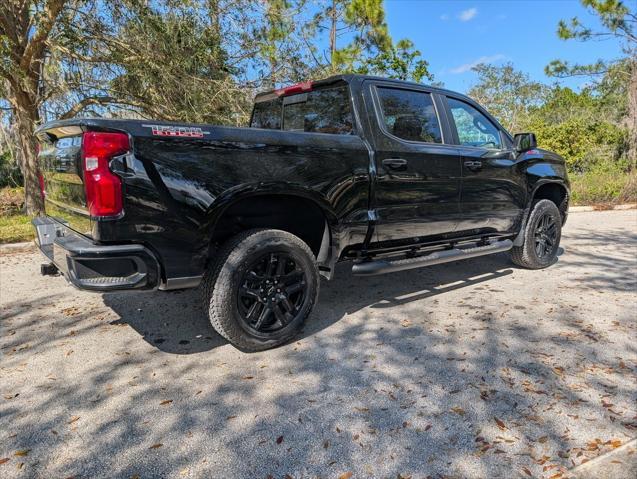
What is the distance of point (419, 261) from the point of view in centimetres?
400

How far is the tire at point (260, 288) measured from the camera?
3.03m

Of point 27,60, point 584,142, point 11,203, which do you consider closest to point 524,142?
point 27,60

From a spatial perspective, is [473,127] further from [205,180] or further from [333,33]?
[333,33]

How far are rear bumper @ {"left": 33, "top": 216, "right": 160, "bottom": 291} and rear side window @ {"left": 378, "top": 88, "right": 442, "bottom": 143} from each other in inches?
88.7

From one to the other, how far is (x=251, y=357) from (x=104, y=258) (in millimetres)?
1200

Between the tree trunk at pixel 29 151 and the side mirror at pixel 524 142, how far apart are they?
7.81 metres

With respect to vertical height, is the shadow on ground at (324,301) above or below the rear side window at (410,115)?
below

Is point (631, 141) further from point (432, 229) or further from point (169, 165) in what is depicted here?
point (169, 165)

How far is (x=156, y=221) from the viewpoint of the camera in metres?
2.75

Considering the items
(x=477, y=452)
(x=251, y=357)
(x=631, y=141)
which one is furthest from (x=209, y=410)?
(x=631, y=141)

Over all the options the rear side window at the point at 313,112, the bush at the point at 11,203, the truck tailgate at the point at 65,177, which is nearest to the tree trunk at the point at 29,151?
the bush at the point at 11,203

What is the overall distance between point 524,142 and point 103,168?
427cm

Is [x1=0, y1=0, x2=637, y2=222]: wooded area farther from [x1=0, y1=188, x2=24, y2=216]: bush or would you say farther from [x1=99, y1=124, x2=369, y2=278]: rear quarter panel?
[x1=99, y1=124, x2=369, y2=278]: rear quarter panel

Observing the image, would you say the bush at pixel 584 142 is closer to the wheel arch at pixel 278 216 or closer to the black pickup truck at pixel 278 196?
the black pickup truck at pixel 278 196
